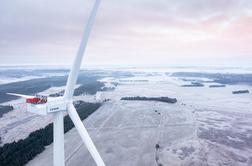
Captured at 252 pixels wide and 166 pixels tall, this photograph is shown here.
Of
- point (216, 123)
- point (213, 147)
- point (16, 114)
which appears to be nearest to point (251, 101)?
point (216, 123)

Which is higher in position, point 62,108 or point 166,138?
point 62,108

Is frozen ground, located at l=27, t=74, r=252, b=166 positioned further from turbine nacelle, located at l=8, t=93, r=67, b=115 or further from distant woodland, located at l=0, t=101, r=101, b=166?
turbine nacelle, located at l=8, t=93, r=67, b=115

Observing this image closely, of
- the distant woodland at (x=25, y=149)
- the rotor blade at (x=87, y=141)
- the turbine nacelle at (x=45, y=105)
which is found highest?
the turbine nacelle at (x=45, y=105)

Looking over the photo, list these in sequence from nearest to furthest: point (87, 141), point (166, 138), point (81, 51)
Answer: point (81, 51)
point (87, 141)
point (166, 138)

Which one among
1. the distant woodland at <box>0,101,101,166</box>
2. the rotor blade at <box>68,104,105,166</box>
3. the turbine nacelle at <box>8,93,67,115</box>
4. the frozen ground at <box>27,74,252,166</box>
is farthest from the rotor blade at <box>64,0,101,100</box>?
the distant woodland at <box>0,101,101,166</box>

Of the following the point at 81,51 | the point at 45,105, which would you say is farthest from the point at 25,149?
the point at 81,51

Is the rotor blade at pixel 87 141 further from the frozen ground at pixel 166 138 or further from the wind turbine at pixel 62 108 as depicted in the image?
the frozen ground at pixel 166 138

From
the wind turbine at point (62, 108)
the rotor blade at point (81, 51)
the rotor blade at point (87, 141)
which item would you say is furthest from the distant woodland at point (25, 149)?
the rotor blade at point (81, 51)

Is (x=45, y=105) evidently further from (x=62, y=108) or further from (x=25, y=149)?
(x=25, y=149)
